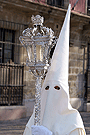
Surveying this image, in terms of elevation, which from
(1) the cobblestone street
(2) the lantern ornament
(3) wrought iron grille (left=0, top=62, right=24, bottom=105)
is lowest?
(1) the cobblestone street

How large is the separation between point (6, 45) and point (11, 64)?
2.49 ft

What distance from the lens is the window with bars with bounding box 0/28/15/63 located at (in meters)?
9.48

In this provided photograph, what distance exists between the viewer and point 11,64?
942 centimetres

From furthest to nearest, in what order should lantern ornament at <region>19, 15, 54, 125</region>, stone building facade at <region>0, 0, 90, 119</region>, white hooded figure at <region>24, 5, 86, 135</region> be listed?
stone building facade at <region>0, 0, 90, 119</region> < white hooded figure at <region>24, 5, 86, 135</region> < lantern ornament at <region>19, 15, 54, 125</region>

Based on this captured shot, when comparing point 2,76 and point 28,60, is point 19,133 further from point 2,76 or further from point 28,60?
point 28,60

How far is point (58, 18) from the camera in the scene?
10828 mm

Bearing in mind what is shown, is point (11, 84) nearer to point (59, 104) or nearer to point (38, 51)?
point (59, 104)

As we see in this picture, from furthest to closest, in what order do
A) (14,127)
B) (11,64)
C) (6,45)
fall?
(6,45), (11,64), (14,127)

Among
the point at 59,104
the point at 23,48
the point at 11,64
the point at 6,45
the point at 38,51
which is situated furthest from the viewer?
the point at 23,48

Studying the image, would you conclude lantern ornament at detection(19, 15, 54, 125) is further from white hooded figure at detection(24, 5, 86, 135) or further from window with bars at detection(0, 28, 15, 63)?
window with bars at detection(0, 28, 15, 63)

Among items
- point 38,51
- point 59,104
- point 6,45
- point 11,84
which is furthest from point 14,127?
point 38,51

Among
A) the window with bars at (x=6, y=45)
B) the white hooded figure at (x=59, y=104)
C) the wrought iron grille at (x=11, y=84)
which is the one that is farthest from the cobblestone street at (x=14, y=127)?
the white hooded figure at (x=59, y=104)

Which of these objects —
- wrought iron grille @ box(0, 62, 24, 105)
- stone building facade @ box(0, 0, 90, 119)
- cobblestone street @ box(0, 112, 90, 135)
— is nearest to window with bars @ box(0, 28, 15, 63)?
stone building facade @ box(0, 0, 90, 119)

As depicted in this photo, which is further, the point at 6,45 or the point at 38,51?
the point at 6,45
